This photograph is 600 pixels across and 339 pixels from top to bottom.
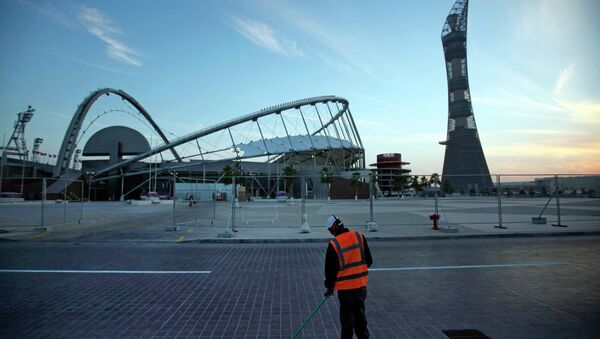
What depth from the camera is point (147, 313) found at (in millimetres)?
5242

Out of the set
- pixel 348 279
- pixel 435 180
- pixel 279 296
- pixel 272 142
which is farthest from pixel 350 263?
pixel 272 142

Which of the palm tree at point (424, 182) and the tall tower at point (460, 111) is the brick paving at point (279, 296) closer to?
the palm tree at point (424, 182)

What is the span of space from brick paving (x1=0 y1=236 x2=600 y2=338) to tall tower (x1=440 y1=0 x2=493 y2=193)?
108742 mm

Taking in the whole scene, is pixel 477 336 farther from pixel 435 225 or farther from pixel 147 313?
pixel 435 225

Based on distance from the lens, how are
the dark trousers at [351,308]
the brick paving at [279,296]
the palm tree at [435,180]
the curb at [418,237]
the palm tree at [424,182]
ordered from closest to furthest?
the dark trousers at [351,308], the brick paving at [279,296], the curb at [418,237], the palm tree at [435,180], the palm tree at [424,182]

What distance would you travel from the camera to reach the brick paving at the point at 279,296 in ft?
→ 15.1

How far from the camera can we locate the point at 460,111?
10794cm

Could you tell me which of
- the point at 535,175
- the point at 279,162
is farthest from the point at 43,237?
the point at 279,162

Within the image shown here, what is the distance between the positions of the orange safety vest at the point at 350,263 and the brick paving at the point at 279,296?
1.15m

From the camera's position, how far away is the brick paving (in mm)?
4602

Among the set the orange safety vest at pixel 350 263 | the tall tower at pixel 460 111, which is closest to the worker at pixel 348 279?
the orange safety vest at pixel 350 263

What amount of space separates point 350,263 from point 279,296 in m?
2.77

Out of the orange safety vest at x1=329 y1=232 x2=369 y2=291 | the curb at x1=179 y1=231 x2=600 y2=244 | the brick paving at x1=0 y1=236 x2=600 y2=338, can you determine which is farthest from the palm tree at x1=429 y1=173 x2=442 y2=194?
the orange safety vest at x1=329 y1=232 x2=369 y2=291

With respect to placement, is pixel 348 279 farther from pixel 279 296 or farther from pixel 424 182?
Result: pixel 424 182
